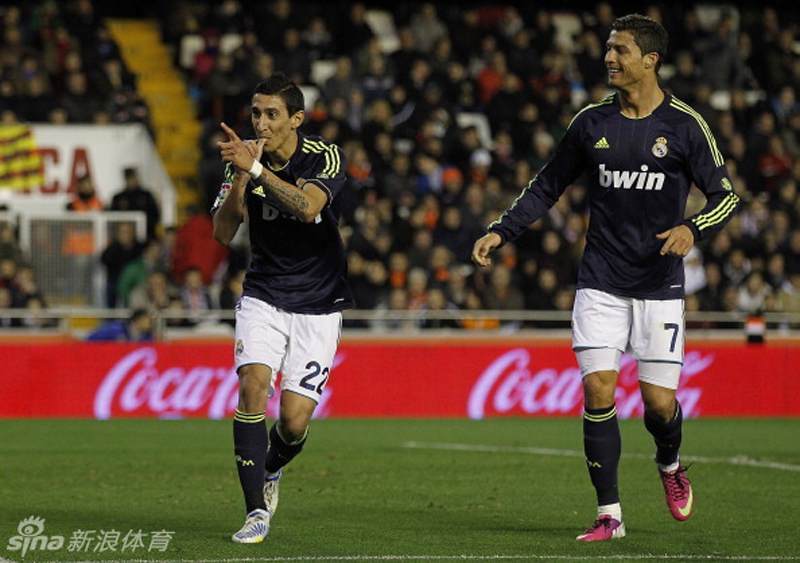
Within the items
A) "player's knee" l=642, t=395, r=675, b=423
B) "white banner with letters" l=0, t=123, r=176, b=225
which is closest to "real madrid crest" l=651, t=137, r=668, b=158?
"player's knee" l=642, t=395, r=675, b=423

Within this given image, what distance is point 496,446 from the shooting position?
14.4 meters

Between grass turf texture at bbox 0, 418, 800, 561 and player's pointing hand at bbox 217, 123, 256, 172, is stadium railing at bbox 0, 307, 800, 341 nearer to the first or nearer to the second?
grass turf texture at bbox 0, 418, 800, 561

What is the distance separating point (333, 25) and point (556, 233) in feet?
21.0

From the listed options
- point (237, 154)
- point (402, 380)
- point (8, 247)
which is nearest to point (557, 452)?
point (402, 380)

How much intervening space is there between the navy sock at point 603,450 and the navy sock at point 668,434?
31cm

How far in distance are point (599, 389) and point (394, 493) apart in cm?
268

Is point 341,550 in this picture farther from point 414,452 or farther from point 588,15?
point 588,15

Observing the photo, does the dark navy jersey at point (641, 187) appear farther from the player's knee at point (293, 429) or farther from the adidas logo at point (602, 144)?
the player's knee at point (293, 429)

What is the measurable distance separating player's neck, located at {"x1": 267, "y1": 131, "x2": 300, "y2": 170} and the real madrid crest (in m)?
1.90

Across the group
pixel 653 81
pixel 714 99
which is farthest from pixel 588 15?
pixel 653 81

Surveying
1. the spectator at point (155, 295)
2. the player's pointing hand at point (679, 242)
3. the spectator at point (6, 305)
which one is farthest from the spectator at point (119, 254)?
the player's pointing hand at point (679, 242)

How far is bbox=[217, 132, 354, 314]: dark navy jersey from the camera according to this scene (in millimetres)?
8531

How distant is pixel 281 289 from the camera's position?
337 inches

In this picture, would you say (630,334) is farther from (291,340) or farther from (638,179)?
(291,340)
